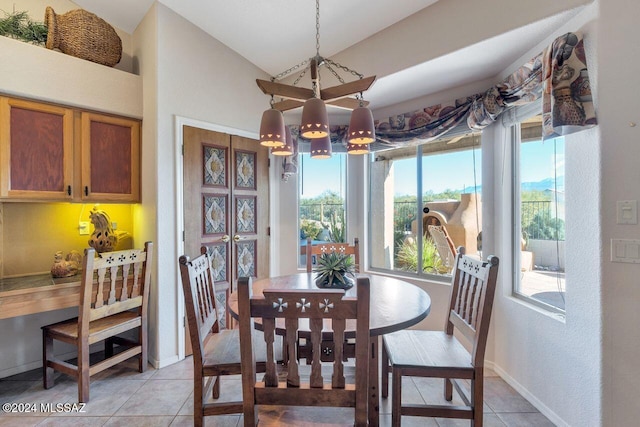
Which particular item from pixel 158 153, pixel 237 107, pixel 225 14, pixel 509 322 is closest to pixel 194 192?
pixel 158 153

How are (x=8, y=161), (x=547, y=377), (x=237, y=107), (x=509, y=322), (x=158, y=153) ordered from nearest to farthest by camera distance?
(x=547, y=377) < (x=8, y=161) < (x=509, y=322) < (x=158, y=153) < (x=237, y=107)

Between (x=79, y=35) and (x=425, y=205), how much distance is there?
327 centimetres

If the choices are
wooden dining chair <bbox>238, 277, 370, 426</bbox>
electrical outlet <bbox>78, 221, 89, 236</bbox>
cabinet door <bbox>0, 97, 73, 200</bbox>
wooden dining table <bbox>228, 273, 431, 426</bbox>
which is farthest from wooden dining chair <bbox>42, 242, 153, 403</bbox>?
wooden dining chair <bbox>238, 277, 370, 426</bbox>

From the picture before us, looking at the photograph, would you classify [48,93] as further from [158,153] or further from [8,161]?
[158,153]

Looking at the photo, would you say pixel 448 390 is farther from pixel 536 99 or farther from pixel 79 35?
pixel 79 35

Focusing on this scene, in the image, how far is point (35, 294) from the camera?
6.99 feet

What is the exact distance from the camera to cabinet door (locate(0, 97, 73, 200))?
84.5 inches

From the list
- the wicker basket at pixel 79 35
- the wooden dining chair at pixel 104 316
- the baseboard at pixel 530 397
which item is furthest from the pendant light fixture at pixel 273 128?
the baseboard at pixel 530 397

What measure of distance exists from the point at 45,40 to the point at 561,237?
3.96 metres

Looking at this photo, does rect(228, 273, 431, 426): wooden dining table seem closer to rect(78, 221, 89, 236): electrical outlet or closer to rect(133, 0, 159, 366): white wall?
rect(133, 0, 159, 366): white wall

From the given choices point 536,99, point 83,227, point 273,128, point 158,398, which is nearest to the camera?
point 273,128

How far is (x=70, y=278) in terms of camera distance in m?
2.39

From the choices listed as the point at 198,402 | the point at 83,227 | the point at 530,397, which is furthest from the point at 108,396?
the point at 530,397

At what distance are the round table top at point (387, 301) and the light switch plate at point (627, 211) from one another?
1.01m
